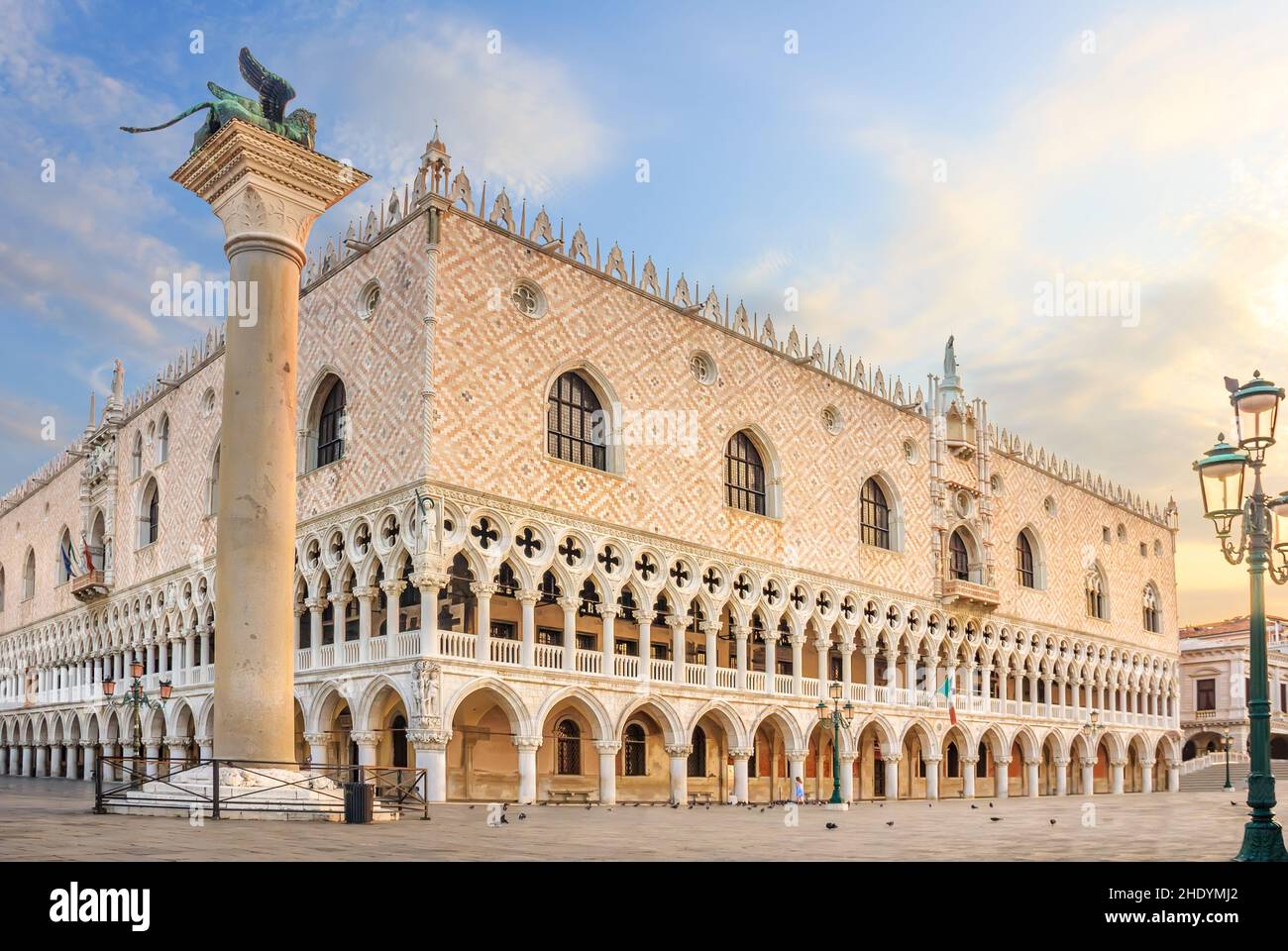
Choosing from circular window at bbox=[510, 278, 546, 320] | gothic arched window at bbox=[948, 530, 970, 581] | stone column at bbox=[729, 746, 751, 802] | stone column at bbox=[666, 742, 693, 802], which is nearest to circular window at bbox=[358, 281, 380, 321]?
circular window at bbox=[510, 278, 546, 320]

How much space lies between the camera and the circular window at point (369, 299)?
2491 centimetres

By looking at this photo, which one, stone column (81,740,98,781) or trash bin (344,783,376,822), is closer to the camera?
trash bin (344,783,376,822)

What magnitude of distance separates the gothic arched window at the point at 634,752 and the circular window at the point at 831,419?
9488 mm

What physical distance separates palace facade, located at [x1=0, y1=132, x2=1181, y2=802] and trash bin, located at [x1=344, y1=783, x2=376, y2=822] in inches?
74.7

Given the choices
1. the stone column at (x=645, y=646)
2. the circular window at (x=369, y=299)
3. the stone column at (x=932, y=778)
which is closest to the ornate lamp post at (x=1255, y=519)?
the stone column at (x=645, y=646)

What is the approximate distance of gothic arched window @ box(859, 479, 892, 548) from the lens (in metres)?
34.2

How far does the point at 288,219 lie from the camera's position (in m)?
14.8

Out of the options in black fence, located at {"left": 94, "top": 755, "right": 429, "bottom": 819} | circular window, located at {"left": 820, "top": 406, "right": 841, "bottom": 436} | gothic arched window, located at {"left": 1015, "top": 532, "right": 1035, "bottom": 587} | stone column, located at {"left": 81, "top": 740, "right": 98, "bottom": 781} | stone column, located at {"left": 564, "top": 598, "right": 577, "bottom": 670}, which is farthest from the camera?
gothic arched window, located at {"left": 1015, "top": 532, "right": 1035, "bottom": 587}

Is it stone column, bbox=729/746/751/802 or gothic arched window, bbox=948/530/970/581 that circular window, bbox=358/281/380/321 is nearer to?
stone column, bbox=729/746/751/802

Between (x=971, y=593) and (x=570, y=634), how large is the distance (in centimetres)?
1604

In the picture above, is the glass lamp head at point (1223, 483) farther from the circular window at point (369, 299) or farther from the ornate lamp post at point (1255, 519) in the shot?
the circular window at point (369, 299)
